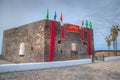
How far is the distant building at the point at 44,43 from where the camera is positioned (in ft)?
52.3

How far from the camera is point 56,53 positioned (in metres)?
16.7

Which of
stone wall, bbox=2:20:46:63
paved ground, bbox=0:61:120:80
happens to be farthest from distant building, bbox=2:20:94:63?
paved ground, bbox=0:61:120:80

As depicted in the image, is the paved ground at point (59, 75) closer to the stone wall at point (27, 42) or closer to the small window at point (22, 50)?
the stone wall at point (27, 42)

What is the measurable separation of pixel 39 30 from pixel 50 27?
53.5 inches

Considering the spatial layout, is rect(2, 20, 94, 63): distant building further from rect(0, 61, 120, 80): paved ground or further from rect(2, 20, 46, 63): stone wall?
rect(0, 61, 120, 80): paved ground

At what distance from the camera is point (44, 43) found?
1559cm

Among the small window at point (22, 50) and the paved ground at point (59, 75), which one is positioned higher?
the small window at point (22, 50)

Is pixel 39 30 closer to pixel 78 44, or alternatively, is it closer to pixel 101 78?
pixel 78 44

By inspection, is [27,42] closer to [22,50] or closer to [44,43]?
[22,50]

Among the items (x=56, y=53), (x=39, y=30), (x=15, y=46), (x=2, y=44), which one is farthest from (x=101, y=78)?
(x=2, y=44)

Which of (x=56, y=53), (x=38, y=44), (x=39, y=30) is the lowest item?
(x=56, y=53)

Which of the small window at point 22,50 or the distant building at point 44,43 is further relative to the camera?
the small window at point 22,50

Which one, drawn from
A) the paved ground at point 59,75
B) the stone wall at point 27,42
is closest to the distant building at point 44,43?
the stone wall at point 27,42

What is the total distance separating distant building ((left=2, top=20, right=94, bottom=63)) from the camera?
52.3ft
